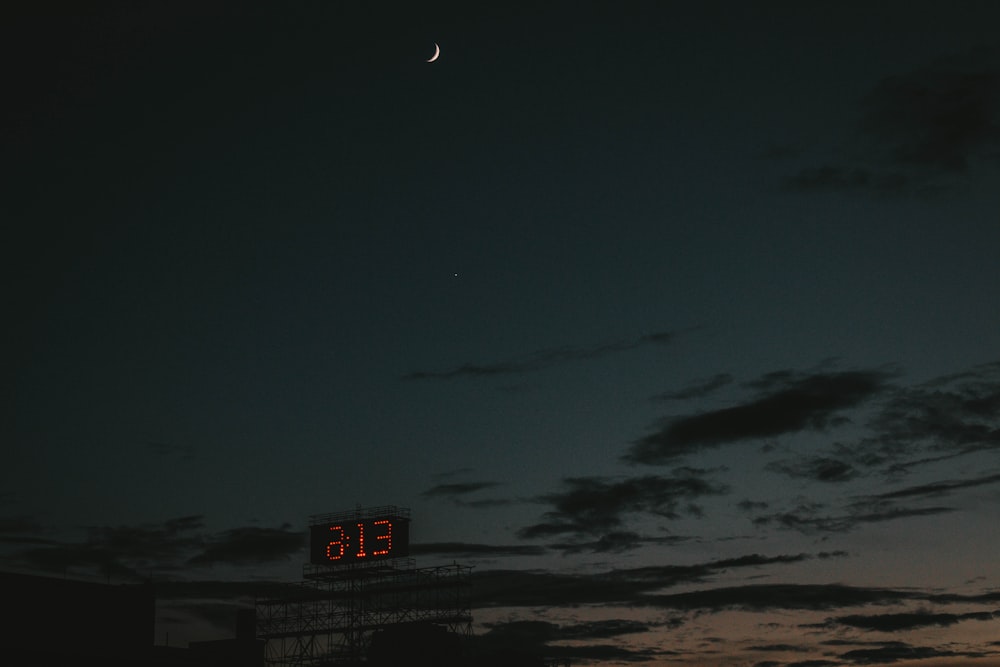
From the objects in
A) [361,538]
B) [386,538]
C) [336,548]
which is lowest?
[336,548]

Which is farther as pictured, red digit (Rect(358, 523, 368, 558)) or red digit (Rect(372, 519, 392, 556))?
red digit (Rect(358, 523, 368, 558))

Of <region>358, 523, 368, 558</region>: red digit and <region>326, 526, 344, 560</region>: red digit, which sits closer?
<region>358, 523, 368, 558</region>: red digit

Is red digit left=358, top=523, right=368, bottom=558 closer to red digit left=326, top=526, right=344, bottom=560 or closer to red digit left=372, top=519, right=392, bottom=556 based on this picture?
red digit left=372, top=519, right=392, bottom=556

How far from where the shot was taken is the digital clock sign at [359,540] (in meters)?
87.8

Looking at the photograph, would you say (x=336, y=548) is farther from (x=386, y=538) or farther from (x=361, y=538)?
(x=386, y=538)

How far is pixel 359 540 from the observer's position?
291 feet

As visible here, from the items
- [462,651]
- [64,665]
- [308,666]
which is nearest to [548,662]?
[462,651]

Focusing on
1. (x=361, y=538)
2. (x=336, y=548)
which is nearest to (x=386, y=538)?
(x=361, y=538)

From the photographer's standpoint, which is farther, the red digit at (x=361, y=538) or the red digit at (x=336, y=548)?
the red digit at (x=336, y=548)

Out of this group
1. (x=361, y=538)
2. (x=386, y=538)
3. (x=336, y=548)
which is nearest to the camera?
(x=386, y=538)

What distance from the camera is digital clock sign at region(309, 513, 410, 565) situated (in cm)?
8775

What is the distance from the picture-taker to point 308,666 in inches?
3588

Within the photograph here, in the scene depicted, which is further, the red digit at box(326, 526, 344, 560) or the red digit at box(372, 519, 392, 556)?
the red digit at box(326, 526, 344, 560)

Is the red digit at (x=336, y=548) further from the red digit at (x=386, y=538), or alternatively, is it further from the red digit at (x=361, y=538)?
the red digit at (x=386, y=538)
